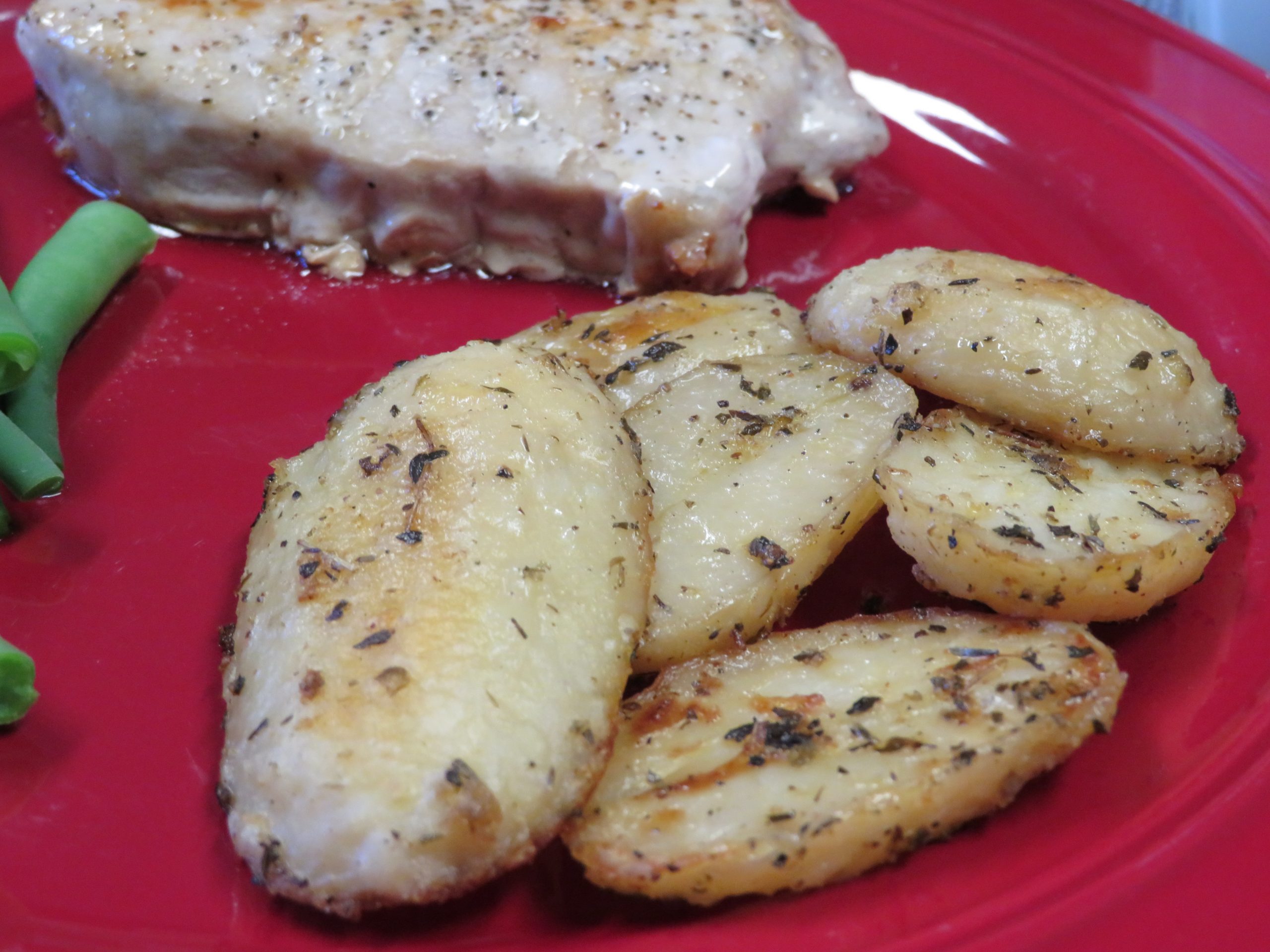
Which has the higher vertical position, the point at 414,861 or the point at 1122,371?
the point at 1122,371

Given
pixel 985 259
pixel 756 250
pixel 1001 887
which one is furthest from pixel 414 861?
pixel 756 250

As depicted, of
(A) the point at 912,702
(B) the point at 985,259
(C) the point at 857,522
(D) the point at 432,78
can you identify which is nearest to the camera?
(A) the point at 912,702

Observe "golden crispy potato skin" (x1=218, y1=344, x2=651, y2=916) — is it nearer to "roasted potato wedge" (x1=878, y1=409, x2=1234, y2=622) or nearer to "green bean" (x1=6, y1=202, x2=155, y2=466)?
"roasted potato wedge" (x1=878, y1=409, x2=1234, y2=622)

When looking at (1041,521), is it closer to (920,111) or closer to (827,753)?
(827,753)

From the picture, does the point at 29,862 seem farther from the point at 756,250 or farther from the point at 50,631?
the point at 756,250

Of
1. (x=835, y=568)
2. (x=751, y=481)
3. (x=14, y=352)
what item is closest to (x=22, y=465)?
(x=14, y=352)

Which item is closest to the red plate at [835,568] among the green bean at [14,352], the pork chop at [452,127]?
the pork chop at [452,127]
